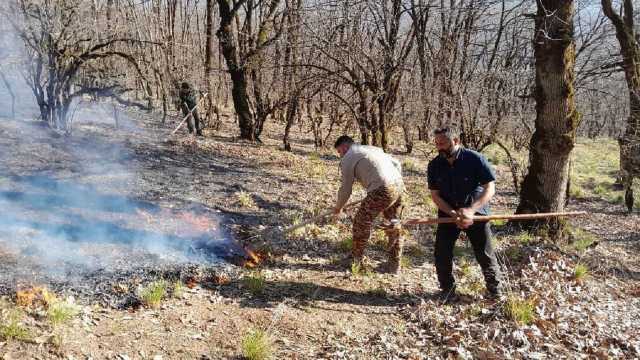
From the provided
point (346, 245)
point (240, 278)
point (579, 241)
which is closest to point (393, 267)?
point (346, 245)

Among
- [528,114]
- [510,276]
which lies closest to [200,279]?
[510,276]

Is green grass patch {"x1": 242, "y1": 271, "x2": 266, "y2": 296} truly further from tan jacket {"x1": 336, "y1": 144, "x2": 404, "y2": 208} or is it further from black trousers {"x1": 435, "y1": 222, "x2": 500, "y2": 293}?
black trousers {"x1": 435, "y1": 222, "x2": 500, "y2": 293}

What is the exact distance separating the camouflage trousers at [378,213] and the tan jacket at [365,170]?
0.34 ft

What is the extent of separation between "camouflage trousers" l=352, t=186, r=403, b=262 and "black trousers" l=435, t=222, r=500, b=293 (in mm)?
599

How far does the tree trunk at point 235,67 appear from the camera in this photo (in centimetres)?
1378

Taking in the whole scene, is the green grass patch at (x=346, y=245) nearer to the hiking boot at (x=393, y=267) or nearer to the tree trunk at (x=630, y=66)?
the hiking boot at (x=393, y=267)

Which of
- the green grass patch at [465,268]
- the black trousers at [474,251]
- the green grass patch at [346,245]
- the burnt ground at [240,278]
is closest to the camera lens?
the burnt ground at [240,278]

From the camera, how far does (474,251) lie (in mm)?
5352

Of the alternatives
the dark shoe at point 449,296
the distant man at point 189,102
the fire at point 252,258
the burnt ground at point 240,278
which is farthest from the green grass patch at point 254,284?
the distant man at point 189,102

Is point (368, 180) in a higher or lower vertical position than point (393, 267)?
higher

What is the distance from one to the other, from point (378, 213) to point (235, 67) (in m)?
9.68

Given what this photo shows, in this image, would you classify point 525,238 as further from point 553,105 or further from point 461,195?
point 461,195

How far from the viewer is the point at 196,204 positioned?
7.76 meters

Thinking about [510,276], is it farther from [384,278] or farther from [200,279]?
[200,279]
